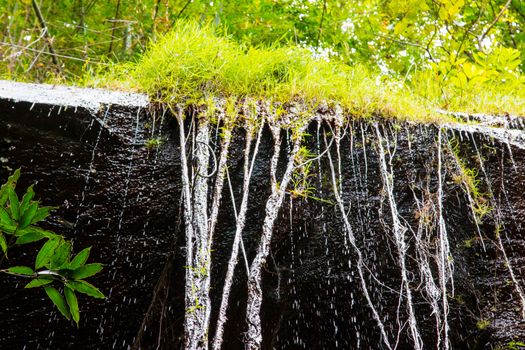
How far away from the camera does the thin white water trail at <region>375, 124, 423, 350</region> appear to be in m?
2.29

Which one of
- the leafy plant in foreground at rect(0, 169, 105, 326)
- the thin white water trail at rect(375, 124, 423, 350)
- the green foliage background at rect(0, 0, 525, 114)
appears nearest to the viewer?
the leafy plant in foreground at rect(0, 169, 105, 326)

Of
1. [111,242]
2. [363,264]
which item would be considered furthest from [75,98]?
[363,264]

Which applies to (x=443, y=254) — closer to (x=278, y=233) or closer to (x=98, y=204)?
(x=278, y=233)

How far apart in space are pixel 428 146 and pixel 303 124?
88 centimetres

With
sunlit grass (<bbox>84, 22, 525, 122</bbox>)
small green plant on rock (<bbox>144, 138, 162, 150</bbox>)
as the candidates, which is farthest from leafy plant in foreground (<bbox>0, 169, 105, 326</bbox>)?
sunlit grass (<bbox>84, 22, 525, 122</bbox>)

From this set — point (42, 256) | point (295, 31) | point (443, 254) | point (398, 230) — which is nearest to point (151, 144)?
point (42, 256)

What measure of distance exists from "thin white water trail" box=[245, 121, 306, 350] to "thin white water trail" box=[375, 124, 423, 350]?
545 millimetres

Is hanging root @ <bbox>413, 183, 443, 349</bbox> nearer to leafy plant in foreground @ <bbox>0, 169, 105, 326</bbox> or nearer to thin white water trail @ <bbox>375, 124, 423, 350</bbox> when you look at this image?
thin white water trail @ <bbox>375, 124, 423, 350</bbox>

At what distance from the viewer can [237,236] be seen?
2090mm

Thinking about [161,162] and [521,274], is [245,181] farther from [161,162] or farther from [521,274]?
[521,274]

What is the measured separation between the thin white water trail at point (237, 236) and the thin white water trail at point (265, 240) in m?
0.11

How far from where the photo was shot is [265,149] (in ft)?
7.94

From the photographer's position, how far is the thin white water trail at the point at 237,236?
77.2 inches

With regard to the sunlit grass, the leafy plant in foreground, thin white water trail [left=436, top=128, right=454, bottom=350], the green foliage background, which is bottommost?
the leafy plant in foreground
